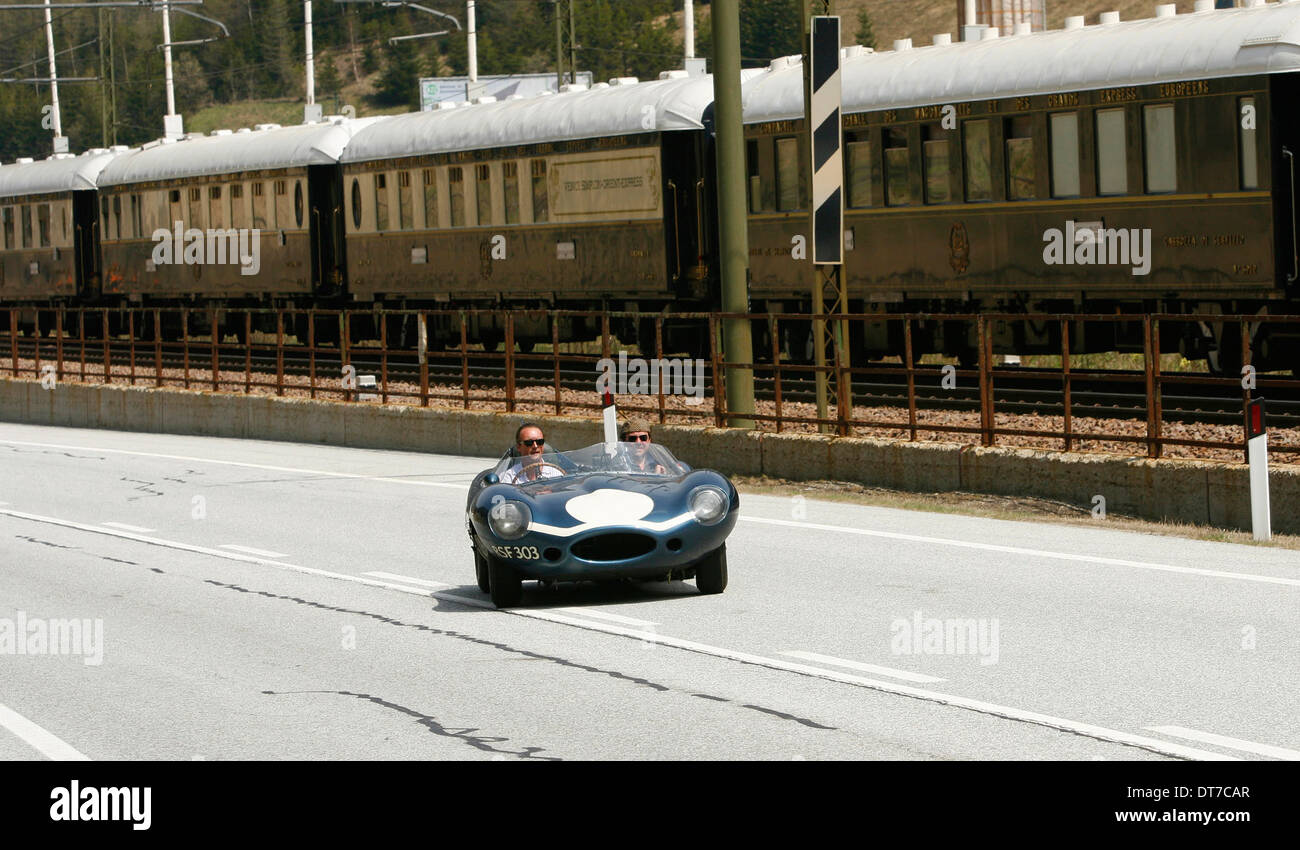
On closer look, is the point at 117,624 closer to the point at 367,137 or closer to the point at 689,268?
the point at 689,268

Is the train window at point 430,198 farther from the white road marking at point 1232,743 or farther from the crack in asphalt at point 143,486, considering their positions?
the white road marking at point 1232,743

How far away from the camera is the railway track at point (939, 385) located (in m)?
18.2

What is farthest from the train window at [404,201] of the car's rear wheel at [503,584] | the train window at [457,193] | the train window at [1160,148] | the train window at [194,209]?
the car's rear wheel at [503,584]

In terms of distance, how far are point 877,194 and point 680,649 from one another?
14.9 m

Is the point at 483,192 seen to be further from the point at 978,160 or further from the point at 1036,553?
the point at 1036,553

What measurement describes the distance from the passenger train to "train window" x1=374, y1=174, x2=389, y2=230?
5cm

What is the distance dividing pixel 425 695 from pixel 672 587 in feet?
12.0

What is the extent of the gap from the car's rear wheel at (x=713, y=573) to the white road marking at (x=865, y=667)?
1965 mm

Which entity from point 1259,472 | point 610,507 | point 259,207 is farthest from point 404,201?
point 610,507

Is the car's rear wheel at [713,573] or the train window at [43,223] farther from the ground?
the train window at [43,223]

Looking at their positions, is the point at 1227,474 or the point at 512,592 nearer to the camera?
the point at 512,592
